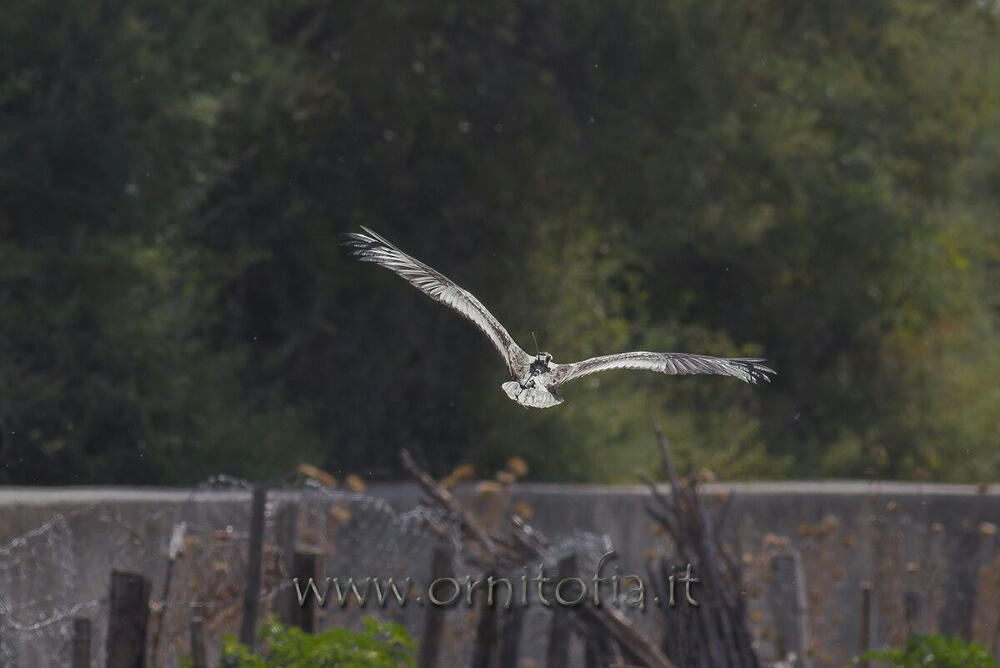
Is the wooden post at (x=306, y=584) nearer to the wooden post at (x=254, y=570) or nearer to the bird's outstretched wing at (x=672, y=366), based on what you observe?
the wooden post at (x=254, y=570)

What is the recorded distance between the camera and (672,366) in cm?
363

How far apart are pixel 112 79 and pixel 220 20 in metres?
1.17

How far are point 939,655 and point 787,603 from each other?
6.40 feet

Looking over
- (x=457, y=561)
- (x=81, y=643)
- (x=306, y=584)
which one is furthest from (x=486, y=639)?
(x=81, y=643)

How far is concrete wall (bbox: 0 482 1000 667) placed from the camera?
6238 mm

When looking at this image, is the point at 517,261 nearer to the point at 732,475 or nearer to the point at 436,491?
the point at 732,475

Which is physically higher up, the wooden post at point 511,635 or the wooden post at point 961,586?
the wooden post at point 961,586

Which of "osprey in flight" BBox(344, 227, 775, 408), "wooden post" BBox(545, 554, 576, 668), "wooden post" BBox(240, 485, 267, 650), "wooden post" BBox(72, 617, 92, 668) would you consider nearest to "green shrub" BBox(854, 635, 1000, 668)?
"wooden post" BBox(545, 554, 576, 668)

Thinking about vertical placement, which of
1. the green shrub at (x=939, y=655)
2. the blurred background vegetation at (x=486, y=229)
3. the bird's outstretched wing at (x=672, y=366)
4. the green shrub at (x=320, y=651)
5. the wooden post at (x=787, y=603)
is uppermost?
the blurred background vegetation at (x=486, y=229)

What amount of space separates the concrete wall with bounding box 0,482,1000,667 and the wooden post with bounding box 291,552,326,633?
10.6 inches

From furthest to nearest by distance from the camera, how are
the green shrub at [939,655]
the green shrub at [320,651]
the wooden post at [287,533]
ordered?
the wooden post at [287,533] → the green shrub at [939,655] → the green shrub at [320,651]

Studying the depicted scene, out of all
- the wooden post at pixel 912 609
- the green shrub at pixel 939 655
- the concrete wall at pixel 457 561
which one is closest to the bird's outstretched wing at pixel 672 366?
the green shrub at pixel 939 655

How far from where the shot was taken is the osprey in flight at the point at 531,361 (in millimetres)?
3533

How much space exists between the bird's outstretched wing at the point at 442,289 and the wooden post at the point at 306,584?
7.82 ft
